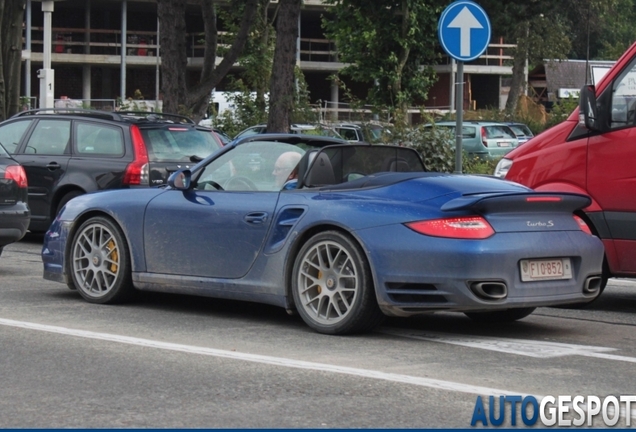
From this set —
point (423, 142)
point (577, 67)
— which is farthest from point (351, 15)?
point (577, 67)

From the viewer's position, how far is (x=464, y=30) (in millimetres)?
14273

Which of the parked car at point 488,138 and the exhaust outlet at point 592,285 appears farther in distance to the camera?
the parked car at point 488,138

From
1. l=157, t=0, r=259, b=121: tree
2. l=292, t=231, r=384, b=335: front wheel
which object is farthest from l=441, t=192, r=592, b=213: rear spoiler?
l=157, t=0, r=259, b=121: tree

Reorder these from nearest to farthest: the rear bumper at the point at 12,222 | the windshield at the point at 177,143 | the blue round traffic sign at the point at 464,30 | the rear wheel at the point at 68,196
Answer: the rear bumper at the point at 12,222 < the blue round traffic sign at the point at 464,30 < the windshield at the point at 177,143 < the rear wheel at the point at 68,196

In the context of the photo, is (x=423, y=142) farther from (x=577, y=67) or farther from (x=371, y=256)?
(x=577, y=67)

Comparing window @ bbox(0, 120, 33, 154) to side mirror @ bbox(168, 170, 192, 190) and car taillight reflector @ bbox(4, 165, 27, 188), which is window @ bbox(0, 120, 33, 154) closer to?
car taillight reflector @ bbox(4, 165, 27, 188)

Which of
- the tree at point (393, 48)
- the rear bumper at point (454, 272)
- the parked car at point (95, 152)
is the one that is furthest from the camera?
the tree at point (393, 48)

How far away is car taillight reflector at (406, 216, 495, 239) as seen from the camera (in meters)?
7.71

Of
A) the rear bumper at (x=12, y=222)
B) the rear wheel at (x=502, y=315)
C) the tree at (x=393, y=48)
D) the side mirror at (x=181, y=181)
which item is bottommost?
the rear wheel at (x=502, y=315)

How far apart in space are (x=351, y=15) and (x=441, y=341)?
28667 millimetres

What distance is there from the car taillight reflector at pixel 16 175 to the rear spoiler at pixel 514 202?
606cm

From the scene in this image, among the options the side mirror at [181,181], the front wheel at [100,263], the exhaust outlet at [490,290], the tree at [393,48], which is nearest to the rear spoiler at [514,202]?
the exhaust outlet at [490,290]

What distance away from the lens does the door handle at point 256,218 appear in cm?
862

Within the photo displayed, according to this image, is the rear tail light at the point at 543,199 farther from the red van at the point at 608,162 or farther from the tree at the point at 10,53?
the tree at the point at 10,53
